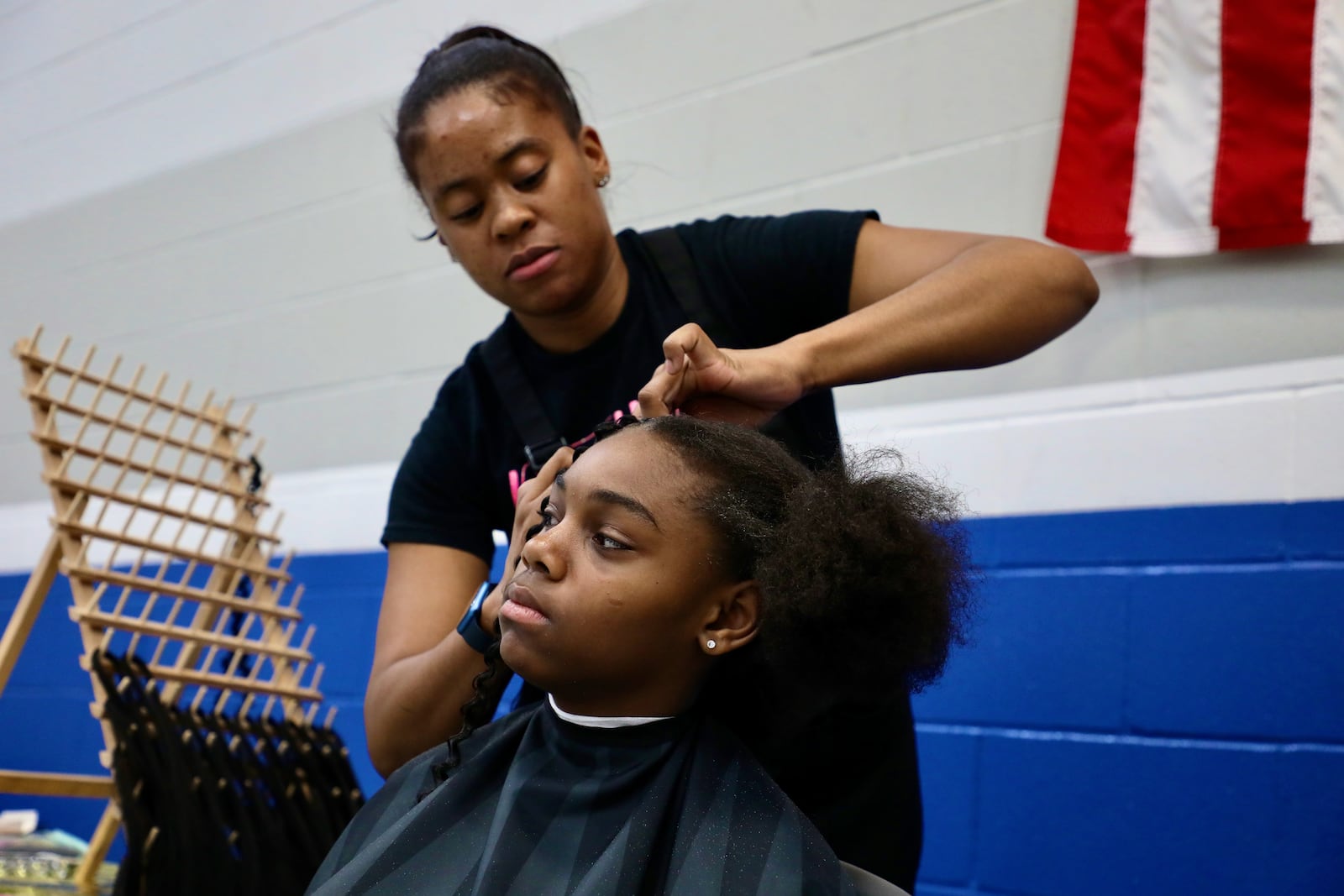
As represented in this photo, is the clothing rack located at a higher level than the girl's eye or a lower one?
lower

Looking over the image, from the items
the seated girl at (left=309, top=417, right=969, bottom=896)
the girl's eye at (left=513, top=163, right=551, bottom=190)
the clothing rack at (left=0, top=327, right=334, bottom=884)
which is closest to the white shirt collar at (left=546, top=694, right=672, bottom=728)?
the seated girl at (left=309, top=417, right=969, bottom=896)

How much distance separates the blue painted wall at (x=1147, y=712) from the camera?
5.04 feet

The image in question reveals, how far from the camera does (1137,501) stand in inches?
67.6

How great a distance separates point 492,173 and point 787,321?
329mm

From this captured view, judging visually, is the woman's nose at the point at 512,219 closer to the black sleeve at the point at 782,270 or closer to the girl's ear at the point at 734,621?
the black sleeve at the point at 782,270

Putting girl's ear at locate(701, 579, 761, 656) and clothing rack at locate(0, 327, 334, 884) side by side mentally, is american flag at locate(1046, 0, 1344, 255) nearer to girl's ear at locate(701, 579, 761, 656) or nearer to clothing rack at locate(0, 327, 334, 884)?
girl's ear at locate(701, 579, 761, 656)

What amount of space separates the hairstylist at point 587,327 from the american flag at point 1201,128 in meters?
0.67

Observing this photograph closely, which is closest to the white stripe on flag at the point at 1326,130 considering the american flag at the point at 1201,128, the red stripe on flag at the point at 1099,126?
the american flag at the point at 1201,128

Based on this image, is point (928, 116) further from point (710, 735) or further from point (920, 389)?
point (710, 735)

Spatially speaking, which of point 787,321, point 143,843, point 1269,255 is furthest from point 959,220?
point 143,843

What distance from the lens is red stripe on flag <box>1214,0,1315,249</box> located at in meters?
1.66

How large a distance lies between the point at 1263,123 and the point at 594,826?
137cm

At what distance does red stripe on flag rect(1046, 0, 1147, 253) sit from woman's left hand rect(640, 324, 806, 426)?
0.95 m

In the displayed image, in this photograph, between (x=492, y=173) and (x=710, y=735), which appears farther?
(x=492, y=173)
